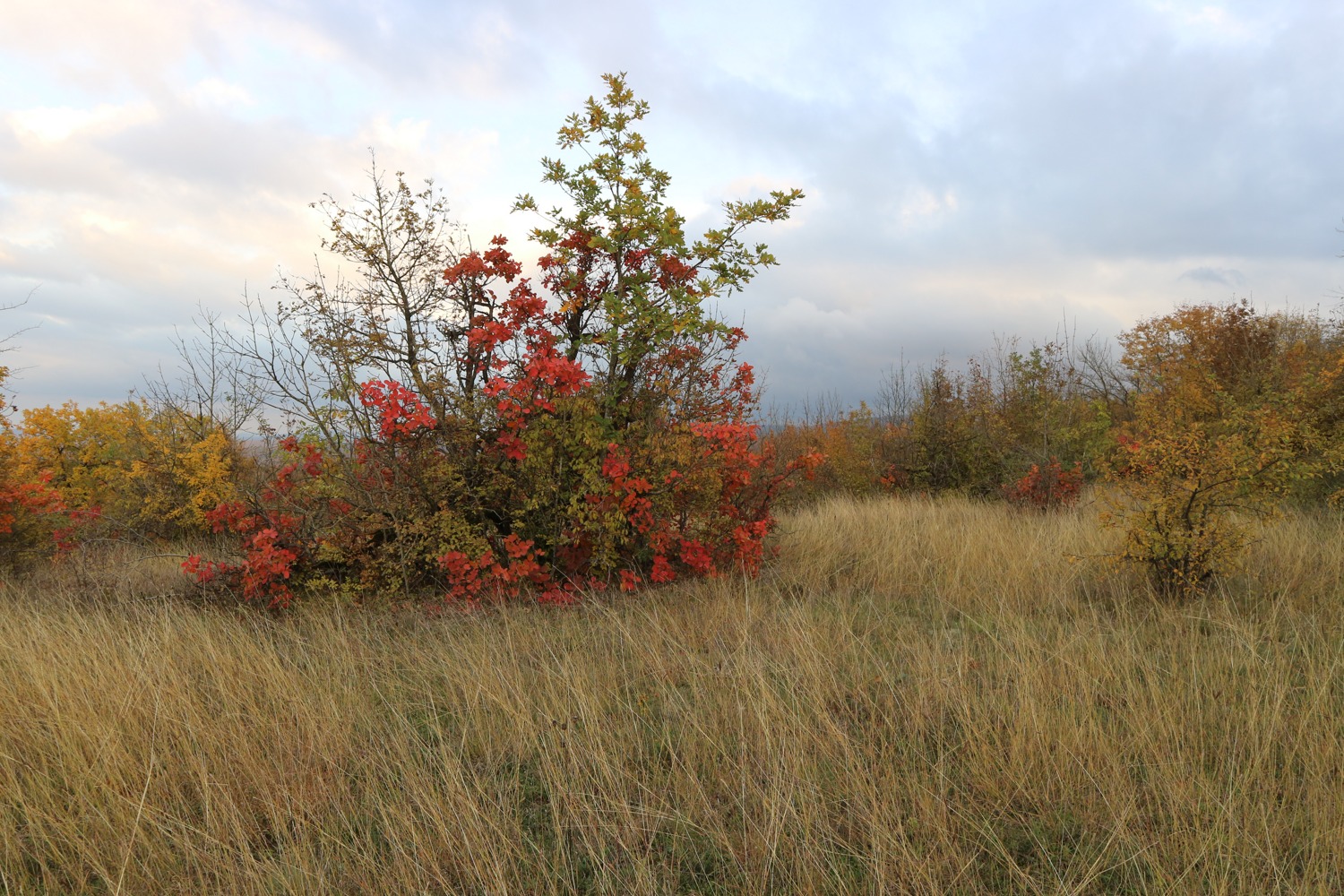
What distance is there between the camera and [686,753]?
2.78 meters

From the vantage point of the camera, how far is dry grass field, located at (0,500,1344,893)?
218 cm

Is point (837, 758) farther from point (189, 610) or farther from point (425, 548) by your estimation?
point (189, 610)

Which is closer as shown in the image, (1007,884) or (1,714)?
(1007,884)

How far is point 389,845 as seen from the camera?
2400mm

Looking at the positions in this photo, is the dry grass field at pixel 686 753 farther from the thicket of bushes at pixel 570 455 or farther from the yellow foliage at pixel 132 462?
the yellow foliage at pixel 132 462

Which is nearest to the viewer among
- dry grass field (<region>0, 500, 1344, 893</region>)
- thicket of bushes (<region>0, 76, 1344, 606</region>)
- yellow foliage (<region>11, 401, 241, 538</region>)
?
dry grass field (<region>0, 500, 1344, 893</region>)

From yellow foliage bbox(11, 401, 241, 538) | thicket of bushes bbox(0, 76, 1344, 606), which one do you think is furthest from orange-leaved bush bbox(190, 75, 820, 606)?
yellow foliage bbox(11, 401, 241, 538)

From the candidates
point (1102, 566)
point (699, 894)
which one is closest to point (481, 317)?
point (699, 894)

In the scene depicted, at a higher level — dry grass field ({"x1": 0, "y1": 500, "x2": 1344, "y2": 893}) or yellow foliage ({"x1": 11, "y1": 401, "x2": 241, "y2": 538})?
yellow foliage ({"x1": 11, "y1": 401, "x2": 241, "y2": 538})

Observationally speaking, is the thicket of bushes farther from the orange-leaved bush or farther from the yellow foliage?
the yellow foliage

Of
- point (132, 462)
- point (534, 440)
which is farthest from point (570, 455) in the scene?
point (132, 462)

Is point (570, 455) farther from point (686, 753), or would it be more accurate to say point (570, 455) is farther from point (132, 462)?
point (132, 462)

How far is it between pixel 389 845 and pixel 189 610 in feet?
11.7

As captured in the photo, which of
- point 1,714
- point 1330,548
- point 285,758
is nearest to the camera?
point 285,758
